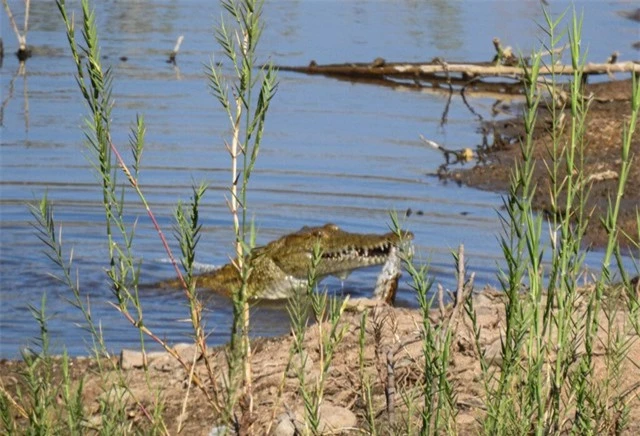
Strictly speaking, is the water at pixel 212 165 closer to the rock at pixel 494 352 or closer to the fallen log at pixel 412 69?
the fallen log at pixel 412 69

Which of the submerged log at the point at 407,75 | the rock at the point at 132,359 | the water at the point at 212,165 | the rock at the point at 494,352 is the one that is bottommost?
the water at the point at 212,165

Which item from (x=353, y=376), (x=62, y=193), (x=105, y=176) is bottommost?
(x=62, y=193)

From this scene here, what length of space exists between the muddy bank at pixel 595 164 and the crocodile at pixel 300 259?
54.8 inches

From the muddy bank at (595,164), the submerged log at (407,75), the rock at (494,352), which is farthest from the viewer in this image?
the submerged log at (407,75)

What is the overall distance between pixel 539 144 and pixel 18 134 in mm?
6273

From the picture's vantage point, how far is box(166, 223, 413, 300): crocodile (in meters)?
9.70

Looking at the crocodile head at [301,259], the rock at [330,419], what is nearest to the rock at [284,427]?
the rock at [330,419]

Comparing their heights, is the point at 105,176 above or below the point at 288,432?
above

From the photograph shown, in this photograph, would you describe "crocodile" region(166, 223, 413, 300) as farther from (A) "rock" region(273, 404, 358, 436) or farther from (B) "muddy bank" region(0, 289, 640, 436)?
(A) "rock" region(273, 404, 358, 436)

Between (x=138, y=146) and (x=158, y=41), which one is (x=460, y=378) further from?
(x=158, y=41)


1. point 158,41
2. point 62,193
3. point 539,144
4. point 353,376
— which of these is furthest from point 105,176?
point 158,41

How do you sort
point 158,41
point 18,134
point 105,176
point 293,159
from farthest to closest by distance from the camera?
1. point 158,41
2. point 18,134
3. point 293,159
4. point 105,176

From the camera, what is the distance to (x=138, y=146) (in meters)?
3.25

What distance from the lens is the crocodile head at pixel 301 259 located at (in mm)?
9695
